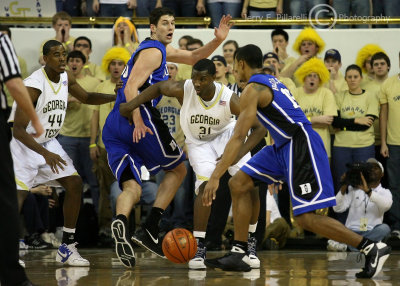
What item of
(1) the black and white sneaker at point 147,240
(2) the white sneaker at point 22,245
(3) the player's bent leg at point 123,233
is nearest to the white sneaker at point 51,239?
(2) the white sneaker at point 22,245

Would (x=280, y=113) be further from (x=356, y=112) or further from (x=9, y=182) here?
(x=356, y=112)

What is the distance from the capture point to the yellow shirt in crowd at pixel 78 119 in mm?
10219

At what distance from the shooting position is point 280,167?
649 centimetres

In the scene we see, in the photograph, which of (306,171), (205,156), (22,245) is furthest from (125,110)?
(22,245)

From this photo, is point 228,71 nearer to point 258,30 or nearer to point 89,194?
point 258,30

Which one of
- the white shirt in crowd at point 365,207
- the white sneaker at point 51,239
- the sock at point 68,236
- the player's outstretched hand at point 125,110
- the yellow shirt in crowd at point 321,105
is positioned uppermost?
the player's outstretched hand at point 125,110

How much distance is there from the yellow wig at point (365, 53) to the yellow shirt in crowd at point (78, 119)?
3.97 m

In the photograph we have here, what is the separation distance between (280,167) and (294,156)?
285mm

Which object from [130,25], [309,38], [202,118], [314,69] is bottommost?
[202,118]

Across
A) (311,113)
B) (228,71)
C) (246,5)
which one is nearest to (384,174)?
(311,113)

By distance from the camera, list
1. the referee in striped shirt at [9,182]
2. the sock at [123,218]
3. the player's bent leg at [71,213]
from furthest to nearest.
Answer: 1. the player's bent leg at [71,213]
2. the sock at [123,218]
3. the referee in striped shirt at [9,182]

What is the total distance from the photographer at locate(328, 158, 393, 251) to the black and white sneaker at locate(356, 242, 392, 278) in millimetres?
3208

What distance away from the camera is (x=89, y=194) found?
432 inches

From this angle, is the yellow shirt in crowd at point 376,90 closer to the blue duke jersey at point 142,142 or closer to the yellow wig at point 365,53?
the yellow wig at point 365,53
